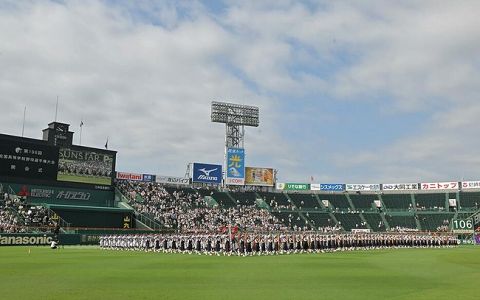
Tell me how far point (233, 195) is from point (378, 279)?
72.5 meters

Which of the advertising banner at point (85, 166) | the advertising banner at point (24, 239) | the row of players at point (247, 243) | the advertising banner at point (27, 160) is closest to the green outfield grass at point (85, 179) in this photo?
the advertising banner at point (85, 166)

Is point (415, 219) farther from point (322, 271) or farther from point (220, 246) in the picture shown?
point (322, 271)

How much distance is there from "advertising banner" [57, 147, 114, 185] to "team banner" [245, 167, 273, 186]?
32478 mm

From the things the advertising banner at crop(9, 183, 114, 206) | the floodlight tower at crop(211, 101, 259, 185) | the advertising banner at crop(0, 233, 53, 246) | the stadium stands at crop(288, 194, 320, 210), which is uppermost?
the floodlight tower at crop(211, 101, 259, 185)

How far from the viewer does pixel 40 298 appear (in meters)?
13.4

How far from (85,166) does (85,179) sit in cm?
175

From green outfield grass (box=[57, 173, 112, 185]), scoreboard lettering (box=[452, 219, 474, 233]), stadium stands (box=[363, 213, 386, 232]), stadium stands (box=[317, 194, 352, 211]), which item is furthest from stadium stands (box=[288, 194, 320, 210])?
green outfield grass (box=[57, 173, 112, 185])

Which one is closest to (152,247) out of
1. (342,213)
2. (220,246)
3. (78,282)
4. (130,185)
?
(220,246)

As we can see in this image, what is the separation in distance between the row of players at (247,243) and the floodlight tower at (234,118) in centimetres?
4420

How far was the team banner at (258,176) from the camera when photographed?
94.1 m

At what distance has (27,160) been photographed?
5938 centimetres

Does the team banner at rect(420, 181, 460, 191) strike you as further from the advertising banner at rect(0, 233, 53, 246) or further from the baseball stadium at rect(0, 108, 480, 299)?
the advertising banner at rect(0, 233, 53, 246)

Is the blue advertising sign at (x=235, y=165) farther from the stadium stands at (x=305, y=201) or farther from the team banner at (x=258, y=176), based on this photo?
the stadium stands at (x=305, y=201)

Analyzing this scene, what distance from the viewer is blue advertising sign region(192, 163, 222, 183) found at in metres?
87.6
